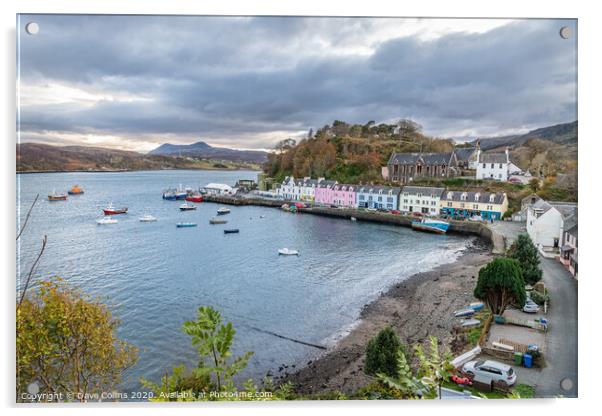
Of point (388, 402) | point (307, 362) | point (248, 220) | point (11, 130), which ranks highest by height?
point (11, 130)

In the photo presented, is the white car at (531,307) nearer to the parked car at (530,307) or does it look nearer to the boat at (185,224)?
the parked car at (530,307)

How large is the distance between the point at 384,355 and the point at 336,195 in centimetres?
1477

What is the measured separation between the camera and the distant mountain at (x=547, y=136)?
4.21 metres

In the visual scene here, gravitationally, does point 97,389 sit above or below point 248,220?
below

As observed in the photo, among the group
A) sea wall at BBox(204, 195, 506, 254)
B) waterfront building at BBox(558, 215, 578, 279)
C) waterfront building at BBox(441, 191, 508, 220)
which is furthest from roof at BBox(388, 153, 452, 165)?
waterfront building at BBox(558, 215, 578, 279)

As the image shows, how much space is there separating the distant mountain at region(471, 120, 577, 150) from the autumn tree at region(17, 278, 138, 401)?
5342mm

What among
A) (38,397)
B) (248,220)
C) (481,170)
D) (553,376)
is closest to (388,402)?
(553,376)

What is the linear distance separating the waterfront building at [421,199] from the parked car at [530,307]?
401 inches

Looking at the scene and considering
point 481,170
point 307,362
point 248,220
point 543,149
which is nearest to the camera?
point 543,149

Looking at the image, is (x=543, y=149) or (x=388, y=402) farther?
(x=543, y=149)

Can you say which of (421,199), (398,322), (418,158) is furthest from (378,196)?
(398,322)

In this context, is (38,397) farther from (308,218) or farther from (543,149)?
(308,218)

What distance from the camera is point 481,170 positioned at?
39.9 ft

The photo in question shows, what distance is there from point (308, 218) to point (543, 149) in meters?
13.1
